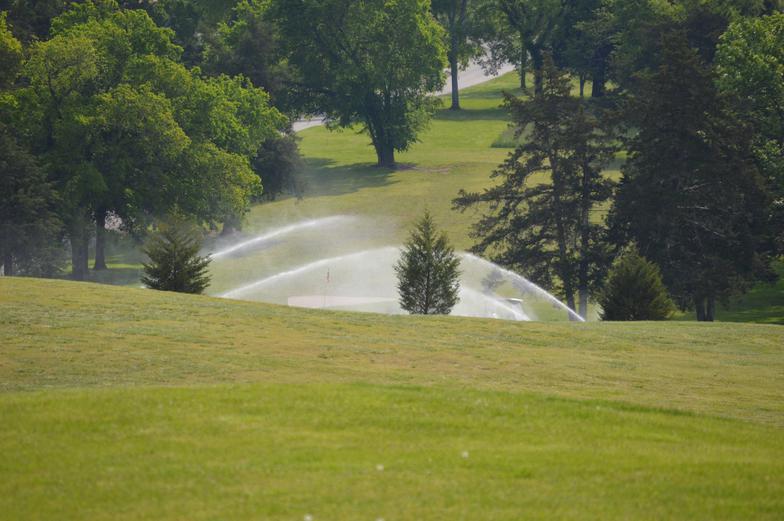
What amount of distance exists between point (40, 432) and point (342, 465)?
4754mm

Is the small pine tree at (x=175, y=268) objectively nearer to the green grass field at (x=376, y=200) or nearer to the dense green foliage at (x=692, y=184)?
the dense green foliage at (x=692, y=184)

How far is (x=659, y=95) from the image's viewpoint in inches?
2290

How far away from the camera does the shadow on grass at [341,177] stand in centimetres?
9800

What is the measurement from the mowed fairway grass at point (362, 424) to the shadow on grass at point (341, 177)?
65.8 meters

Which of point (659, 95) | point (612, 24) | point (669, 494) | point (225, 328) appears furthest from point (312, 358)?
point (612, 24)

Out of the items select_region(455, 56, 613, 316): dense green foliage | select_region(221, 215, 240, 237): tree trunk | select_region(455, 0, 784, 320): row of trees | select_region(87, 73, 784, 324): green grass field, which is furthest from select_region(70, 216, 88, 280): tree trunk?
select_region(455, 56, 613, 316): dense green foliage

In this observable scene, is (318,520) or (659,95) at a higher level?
(659,95)

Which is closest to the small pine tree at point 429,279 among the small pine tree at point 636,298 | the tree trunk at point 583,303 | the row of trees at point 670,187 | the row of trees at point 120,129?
the small pine tree at point 636,298

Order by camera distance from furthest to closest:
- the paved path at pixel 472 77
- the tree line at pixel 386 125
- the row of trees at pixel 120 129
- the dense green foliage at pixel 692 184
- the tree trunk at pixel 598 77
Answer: the paved path at pixel 472 77
the tree trunk at pixel 598 77
the row of trees at pixel 120 129
the tree line at pixel 386 125
the dense green foliage at pixel 692 184

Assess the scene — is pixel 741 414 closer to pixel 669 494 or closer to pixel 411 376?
pixel 411 376

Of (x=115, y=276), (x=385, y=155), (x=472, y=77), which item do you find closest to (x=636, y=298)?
(x=115, y=276)

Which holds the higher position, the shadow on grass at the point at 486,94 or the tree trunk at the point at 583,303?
the shadow on grass at the point at 486,94

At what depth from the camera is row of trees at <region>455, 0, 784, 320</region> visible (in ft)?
187

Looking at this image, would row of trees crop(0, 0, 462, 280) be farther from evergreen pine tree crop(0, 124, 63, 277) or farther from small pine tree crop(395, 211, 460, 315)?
small pine tree crop(395, 211, 460, 315)
